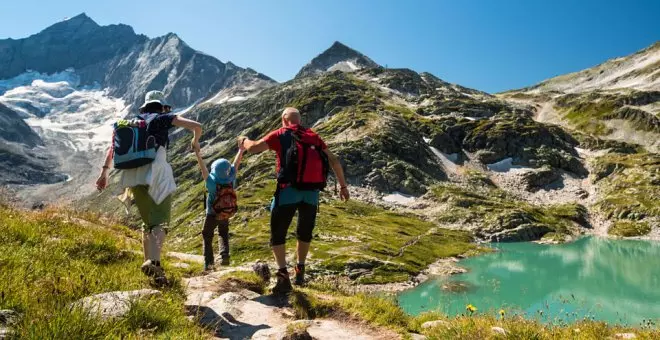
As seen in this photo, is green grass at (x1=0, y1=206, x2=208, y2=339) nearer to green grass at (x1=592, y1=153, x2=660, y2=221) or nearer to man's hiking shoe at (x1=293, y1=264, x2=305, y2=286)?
man's hiking shoe at (x1=293, y1=264, x2=305, y2=286)

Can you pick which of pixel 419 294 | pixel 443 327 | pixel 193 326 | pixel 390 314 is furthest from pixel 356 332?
pixel 419 294

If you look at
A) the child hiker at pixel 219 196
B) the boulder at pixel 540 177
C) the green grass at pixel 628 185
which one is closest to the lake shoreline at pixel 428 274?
the child hiker at pixel 219 196

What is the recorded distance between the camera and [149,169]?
7910mm

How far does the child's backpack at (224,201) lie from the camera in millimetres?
12523

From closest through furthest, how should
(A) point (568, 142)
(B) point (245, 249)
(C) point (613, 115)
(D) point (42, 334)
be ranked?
(D) point (42, 334)
(B) point (245, 249)
(A) point (568, 142)
(C) point (613, 115)

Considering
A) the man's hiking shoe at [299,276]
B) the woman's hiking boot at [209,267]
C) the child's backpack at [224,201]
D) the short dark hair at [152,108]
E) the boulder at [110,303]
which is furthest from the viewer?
the child's backpack at [224,201]

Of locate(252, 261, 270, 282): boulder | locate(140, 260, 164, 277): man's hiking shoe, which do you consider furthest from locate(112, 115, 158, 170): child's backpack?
locate(252, 261, 270, 282): boulder

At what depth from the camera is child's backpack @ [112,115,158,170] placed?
25.5ft

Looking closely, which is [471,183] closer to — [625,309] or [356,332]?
[625,309]

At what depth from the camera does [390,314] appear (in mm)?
8086

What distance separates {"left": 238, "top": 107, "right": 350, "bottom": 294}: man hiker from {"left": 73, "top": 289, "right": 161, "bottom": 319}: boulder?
3.53 m

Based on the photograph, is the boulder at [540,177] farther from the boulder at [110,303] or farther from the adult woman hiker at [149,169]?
the boulder at [110,303]

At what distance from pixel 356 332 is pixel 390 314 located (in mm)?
930

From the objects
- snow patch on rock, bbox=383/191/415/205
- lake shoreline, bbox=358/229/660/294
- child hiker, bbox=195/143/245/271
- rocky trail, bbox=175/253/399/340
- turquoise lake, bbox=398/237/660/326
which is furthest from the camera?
snow patch on rock, bbox=383/191/415/205
